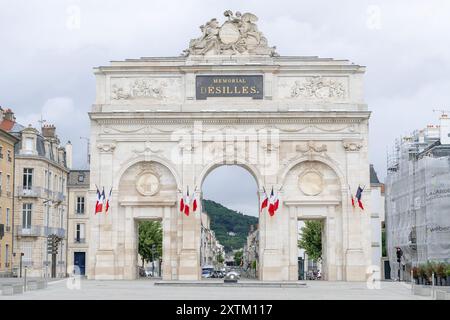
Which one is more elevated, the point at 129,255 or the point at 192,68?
the point at 192,68

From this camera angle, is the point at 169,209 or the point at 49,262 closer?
the point at 169,209

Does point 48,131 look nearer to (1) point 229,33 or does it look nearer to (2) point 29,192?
(2) point 29,192

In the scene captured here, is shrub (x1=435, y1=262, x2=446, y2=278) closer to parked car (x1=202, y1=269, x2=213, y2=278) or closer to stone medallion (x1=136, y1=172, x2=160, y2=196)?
stone medallion (x1=136, y1=172, x2=160, y2=196)

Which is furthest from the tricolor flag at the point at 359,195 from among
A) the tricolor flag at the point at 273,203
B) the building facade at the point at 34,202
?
the building facade at the point at 34,202

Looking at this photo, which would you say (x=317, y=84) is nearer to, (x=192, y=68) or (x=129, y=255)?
(x=192, y=68)

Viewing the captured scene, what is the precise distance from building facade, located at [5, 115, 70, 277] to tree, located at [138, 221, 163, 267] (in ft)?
45.2

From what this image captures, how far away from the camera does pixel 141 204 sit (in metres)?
58.8

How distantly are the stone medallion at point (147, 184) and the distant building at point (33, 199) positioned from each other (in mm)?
13187

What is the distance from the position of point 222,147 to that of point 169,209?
541 centimetres

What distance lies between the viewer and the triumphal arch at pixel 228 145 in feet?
191

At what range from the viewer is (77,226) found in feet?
281

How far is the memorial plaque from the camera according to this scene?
5891cm

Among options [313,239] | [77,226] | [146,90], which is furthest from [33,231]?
[313,239]

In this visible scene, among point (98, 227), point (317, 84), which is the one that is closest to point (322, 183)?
point (317, 84)
